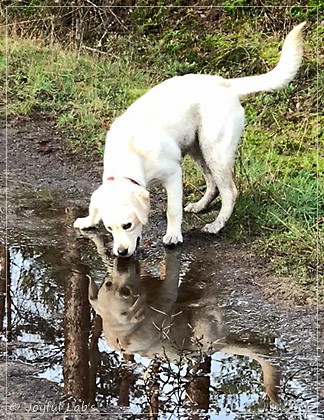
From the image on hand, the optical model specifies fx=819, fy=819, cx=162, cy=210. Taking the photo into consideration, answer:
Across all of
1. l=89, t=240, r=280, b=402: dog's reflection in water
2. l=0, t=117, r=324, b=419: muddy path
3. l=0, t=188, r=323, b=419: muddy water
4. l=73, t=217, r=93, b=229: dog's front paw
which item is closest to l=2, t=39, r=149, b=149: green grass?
l=73, t=217, r=93, b=229: dog's front paw

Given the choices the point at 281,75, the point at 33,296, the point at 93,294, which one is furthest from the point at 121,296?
the point at 281,75

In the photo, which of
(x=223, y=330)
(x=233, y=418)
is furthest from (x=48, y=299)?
(x=233, y=418)

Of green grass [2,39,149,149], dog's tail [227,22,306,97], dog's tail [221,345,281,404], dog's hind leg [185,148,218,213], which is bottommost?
dog's tail [221,345,281,404]

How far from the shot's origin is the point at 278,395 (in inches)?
141

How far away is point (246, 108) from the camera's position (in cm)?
793

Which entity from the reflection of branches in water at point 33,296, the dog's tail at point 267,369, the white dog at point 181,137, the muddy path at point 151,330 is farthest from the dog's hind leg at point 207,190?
the dog's tail at point 267,369

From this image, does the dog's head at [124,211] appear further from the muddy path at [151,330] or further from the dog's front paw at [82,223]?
the dog's front paw at [82,223]

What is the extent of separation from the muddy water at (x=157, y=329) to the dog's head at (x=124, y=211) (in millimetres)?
218

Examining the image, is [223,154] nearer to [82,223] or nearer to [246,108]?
[82,223]

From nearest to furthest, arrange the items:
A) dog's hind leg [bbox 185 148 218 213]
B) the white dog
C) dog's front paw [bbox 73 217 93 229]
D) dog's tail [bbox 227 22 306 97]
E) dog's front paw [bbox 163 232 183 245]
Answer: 1. the white dog
2. dog's front paw [bbox 163 232 183 245]
3. dog's front paw [bbox 73 217 93 229]
4. dog's tail [bbox 227 22 306 97]
5. dog's hind leg [bbox 185 148 218 213]

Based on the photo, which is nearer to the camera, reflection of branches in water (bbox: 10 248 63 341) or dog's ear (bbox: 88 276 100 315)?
reflection of branches in water (bbox: 10 248 63 341)

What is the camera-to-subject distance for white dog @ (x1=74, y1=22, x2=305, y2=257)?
17.1 ft

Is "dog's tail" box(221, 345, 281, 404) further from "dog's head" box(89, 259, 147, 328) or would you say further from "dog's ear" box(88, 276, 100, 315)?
"dog's ear" box(88, 276, 100, 315)

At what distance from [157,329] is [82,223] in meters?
1.61
